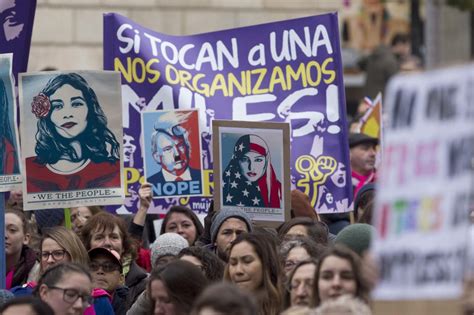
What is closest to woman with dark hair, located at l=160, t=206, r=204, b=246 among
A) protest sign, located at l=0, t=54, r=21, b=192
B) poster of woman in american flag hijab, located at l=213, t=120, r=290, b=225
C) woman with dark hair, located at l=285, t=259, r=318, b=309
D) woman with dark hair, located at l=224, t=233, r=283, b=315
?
poster of woman in american flag hijab, located at l=213, t=120, r=290, b=225

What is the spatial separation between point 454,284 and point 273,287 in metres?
3.27

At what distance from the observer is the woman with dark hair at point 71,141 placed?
31.9 ft

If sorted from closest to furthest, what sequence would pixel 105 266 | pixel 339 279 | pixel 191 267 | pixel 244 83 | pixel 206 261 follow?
pixel 339 279
pixel 191 267
pixel 206 261
pixel 105 266
pixel 244 83

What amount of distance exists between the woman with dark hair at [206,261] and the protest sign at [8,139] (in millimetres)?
1130

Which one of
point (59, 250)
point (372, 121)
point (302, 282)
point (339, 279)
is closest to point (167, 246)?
point (59, 250)

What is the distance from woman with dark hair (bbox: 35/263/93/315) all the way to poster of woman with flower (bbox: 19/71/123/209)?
2.10 m

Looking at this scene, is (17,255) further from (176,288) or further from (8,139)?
(176,288)

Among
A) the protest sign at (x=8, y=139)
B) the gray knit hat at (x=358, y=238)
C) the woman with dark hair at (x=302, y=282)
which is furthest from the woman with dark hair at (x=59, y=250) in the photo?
the woman with dark hair at (x=302, y=282)

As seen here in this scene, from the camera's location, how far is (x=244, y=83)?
1131 cm

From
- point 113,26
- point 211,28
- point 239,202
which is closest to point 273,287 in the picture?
point 239,202

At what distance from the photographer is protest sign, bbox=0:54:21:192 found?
8.92 metres

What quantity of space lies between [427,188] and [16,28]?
17.7 feet

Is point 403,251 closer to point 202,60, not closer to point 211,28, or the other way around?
point 202,60

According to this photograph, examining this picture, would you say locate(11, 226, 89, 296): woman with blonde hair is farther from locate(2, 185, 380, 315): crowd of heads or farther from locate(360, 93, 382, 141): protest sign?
locate(360, 93, 382, 141): protest sign
